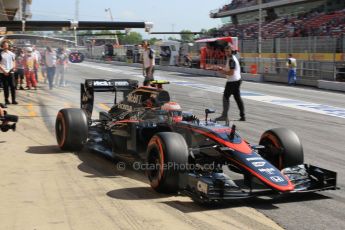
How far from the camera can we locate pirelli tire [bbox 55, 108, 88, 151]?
311 inches

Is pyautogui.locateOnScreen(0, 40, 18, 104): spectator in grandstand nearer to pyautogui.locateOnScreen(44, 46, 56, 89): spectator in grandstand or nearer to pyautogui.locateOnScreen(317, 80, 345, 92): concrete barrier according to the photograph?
pyautogui.locateOnScreen(44, 46, 56, 89): spectator in grandstand

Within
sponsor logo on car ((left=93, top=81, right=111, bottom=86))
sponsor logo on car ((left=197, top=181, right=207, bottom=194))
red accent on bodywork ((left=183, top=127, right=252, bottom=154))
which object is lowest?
sponsor logo on car ((left=197, top=181, right=207, bottom=194))

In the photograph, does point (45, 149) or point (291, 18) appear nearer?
point (45, 149)

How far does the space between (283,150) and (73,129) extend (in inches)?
131

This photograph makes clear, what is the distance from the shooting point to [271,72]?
30.5 m

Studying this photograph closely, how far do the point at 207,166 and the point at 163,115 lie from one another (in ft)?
4.01

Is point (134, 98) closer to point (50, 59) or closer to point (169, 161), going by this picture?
point (169, 161)

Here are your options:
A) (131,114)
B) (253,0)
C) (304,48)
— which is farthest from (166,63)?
(131,114)

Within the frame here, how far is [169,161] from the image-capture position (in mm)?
5578

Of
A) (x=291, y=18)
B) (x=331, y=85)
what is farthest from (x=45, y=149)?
(x=291, y=18)

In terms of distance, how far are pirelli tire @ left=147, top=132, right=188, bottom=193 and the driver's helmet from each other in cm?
76

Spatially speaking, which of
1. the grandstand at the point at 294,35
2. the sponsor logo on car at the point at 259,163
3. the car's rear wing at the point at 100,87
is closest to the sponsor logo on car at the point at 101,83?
the car's rear wing at the point at 100,87

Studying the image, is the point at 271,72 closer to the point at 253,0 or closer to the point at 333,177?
the point at 333,177

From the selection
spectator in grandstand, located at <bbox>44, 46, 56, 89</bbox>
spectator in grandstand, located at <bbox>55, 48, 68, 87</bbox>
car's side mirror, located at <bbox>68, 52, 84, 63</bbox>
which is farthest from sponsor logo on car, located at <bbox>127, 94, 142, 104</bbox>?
car's side mirror, located at <bbox>68, 52, 84, 63</bbox>
